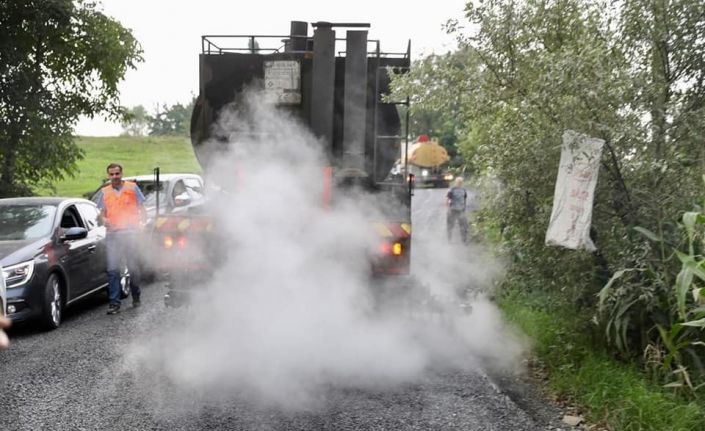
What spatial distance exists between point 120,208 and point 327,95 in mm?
3246

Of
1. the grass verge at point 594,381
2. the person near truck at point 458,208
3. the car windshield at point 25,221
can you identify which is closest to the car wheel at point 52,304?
the car windshield at point 25,221

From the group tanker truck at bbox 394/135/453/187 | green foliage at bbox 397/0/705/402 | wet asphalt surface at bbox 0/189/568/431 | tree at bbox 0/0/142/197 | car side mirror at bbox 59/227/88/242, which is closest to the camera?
wet asphalt surface at bbox 0/189/568/431

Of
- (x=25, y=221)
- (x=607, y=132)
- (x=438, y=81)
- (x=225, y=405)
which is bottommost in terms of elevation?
(x=225, y=405)

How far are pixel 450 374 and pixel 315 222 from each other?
6.34 feet

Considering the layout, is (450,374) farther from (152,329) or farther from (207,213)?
(152,329)

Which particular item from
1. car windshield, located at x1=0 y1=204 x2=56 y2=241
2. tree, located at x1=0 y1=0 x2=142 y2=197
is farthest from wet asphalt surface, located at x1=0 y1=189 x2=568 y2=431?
tree, located at x1=0 y1=0 x2=142 y2=197

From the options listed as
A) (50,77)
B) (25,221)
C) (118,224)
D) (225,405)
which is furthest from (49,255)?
(50,77)

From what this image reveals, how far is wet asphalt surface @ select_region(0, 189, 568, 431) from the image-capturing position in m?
5.01

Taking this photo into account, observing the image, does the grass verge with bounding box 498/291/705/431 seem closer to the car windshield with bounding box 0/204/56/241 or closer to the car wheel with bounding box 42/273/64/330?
the car wheel with bounding box 42/273/64/330

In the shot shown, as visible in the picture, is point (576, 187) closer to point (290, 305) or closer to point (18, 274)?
point (290, 305)

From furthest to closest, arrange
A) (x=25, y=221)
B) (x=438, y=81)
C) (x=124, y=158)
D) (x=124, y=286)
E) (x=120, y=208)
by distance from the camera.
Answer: (x=124, y=158), (x=124, y=286), (x=120, y=208), (x=25, y=221), (x=438, y=81)

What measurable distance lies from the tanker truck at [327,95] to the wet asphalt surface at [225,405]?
218 cm

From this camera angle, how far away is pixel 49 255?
847 centimetres

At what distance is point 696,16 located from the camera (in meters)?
5.66
